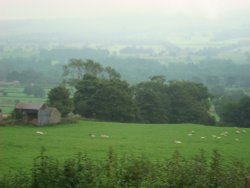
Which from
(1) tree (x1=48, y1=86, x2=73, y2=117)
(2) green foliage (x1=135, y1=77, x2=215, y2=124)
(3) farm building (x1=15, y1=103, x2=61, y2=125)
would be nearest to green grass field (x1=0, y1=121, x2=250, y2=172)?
(3) farm building (x1=15, y1=103, x2=61, y2=125)

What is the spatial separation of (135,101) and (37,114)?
15230mm

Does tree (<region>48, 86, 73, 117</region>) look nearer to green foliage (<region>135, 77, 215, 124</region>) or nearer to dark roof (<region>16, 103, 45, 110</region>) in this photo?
dark roof (<region>16, 103, 45, 110</region>)

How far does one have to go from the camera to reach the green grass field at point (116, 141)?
27062 millimetres

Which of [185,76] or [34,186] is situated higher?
[185,76]

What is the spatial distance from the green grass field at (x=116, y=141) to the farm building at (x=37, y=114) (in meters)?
1.66

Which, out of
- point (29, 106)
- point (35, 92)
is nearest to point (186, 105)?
point (29, 106)

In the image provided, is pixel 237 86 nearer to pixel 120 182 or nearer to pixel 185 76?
pixel 185 76

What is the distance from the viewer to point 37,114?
43906mm

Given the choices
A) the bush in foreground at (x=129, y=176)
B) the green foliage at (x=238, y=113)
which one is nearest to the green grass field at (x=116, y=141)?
the bush in foreground at (x=129, y=176)

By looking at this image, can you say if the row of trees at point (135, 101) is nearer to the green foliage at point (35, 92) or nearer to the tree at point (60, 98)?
the tree at point (60, 98)

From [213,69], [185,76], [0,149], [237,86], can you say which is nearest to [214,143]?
[0,149]

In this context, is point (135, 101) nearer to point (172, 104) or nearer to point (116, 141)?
point (172, 104)

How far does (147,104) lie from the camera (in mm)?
55156

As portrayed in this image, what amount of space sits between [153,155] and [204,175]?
12.6 m
